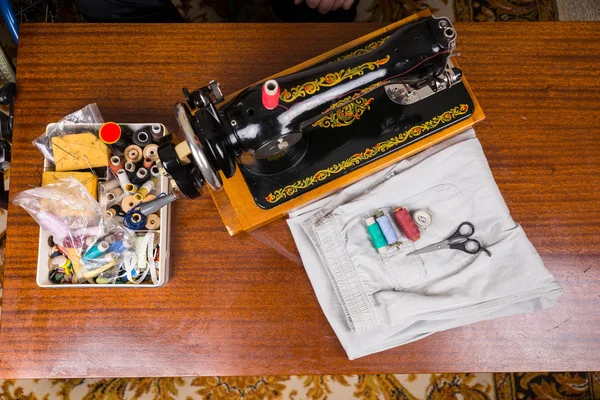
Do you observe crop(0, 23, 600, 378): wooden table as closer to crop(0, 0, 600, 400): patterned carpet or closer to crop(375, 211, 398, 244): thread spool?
crop(375, 211, 398, 244): thread spool

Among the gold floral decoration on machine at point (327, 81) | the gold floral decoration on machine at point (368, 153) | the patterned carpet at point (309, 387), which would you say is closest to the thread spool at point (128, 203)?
the gold floral decoration on machine at point (368, 153)

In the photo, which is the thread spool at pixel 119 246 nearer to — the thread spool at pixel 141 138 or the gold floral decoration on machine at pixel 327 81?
the thread spool at pixel 141 138

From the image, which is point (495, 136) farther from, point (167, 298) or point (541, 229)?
point (167, 298)

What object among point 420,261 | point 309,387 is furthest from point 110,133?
point 309,387

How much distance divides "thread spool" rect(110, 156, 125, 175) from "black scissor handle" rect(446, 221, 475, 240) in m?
0.79

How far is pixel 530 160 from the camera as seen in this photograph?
124 centimetres

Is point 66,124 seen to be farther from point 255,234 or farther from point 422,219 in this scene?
point 422,219

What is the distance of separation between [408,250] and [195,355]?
57 centimetres

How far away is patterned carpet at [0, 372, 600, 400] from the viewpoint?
1970 millimetres

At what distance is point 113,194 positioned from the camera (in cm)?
111

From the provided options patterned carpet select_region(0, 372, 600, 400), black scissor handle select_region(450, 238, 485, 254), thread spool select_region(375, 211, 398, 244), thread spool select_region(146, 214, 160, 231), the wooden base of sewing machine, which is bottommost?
patterned carpet select_region(0, 372, 600, 400)

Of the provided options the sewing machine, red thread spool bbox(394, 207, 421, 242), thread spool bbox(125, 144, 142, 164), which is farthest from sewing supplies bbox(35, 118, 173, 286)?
red thread spool bbox(394, 207, 421, 242)

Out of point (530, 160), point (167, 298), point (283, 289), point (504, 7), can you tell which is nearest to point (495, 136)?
point (530, 160)

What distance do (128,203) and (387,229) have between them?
605 mm
